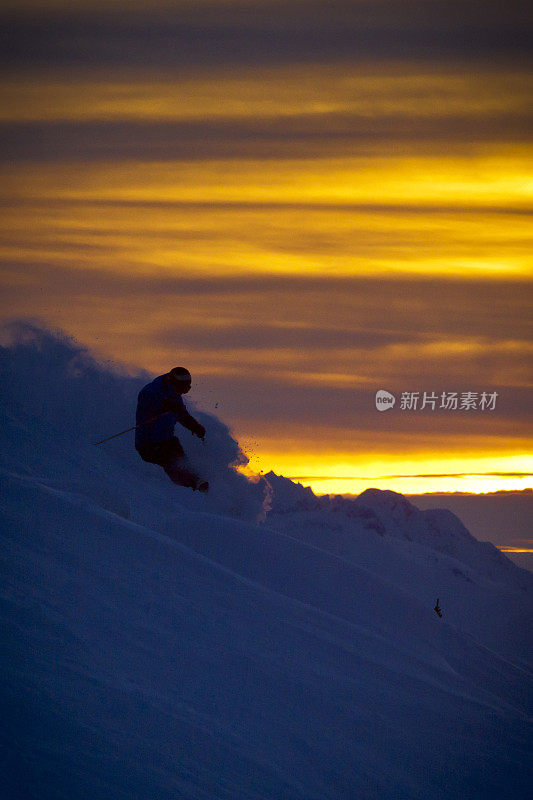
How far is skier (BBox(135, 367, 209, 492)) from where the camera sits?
18094 mm

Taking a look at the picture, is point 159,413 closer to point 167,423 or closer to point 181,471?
point 167,423

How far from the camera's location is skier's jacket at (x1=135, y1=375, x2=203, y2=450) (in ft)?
60.0

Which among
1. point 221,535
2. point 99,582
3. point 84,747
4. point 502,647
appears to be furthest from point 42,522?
point 502,647

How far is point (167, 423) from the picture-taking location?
18.7 metres

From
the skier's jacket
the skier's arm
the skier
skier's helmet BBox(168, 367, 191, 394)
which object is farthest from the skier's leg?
skier's helmet BBox(168, 367, 191, 394)

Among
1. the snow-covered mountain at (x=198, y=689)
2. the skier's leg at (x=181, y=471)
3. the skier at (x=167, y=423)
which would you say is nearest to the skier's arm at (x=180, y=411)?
the skier at (x=167, y=423)

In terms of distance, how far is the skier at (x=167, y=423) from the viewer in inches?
712

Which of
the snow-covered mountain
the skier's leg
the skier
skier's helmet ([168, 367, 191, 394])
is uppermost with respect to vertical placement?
skier's helmet ([168, 367, 191, 394])

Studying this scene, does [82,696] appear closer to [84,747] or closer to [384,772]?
[84,747]

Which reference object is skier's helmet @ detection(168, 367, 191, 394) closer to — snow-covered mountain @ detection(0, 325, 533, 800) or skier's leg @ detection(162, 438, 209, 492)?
skier's leg @ detection(162, 438, 209, 492)

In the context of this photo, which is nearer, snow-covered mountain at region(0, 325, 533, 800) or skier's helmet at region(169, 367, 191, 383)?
snow-covered mountain at region(0, 325, 533, 800)

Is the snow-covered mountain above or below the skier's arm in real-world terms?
below

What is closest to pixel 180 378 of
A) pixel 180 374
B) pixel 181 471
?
pixel 180 374

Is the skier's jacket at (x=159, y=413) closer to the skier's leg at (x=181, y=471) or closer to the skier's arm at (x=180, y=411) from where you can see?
the skier's arm at (x=180, y=411)
